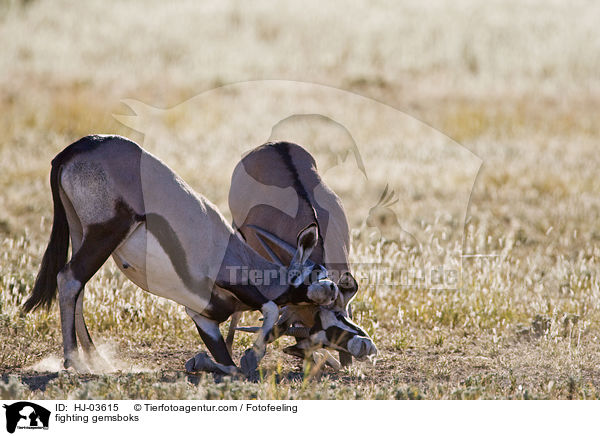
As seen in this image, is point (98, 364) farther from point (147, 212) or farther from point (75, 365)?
point (147, 212)

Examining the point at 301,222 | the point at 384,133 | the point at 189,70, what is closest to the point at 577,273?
the point at 301,222

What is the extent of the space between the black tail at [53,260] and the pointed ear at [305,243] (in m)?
1.64

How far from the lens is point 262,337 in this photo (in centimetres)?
576

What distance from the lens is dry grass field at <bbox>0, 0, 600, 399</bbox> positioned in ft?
21.5

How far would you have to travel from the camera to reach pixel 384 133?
1775cm

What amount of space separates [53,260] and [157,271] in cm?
91

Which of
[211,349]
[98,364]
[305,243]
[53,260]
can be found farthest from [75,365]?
[305,243]

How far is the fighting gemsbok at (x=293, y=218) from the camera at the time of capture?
599cm

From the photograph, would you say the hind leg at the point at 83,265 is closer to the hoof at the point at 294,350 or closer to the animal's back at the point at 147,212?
the animal's back at the point at 147,212

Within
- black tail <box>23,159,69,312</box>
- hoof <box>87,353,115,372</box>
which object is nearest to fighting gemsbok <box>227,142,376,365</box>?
A: hoof <box>87,353,115,372</box>

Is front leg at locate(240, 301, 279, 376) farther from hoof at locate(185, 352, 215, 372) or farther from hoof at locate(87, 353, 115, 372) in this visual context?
hoof at locate(87, 353, 115, 372)
